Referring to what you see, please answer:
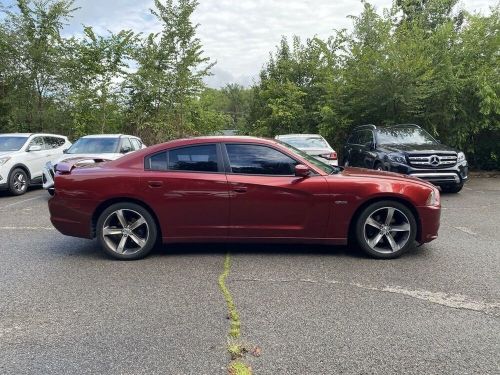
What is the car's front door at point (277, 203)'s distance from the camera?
5.23m

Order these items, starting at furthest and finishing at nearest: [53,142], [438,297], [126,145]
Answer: [53,142] → [126,145] → [438,297]

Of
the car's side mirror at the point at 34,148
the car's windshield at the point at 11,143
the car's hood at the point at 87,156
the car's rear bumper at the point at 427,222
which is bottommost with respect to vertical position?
the car's rear bumper at the point at 427,222

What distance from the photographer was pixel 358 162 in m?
12.3

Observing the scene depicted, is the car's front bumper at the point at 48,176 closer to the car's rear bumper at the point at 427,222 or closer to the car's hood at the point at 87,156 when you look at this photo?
the car's hood at the point at 87,156

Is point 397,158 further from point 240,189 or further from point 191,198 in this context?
point 191,198

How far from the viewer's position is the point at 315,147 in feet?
37.4

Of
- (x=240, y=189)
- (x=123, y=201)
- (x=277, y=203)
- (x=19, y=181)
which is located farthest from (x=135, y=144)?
(x=277, y=203)

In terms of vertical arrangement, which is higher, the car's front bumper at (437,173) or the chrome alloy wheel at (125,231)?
the car's front bumper at (437,173)

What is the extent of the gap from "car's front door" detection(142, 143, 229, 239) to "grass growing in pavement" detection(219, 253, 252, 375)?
884 millimetres

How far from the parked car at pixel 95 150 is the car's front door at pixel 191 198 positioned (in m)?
Result: 5.02

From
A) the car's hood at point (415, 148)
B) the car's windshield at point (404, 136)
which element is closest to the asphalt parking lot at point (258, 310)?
the car's hood at point (415, 148)

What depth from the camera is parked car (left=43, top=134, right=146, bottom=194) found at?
1008 centimetres

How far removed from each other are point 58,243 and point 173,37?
51.4 feet

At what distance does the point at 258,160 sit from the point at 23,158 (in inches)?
340
